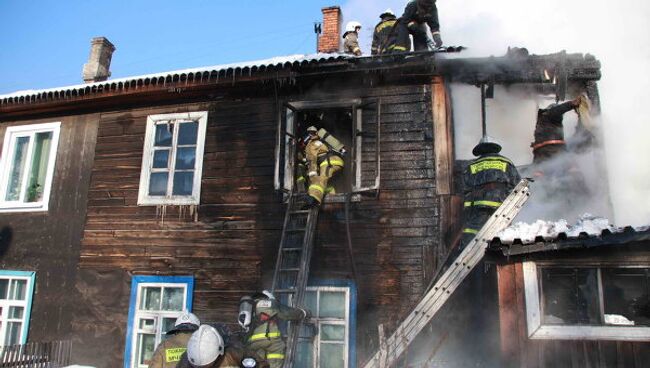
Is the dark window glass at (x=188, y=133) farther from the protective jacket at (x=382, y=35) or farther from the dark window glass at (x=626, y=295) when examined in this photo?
the dark window glass at (x=626, y=295)

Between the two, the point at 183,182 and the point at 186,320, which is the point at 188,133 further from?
the point at 186,320

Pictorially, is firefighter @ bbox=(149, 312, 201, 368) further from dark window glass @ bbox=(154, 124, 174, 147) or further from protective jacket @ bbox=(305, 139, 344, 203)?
dark window glass @ bbox=(154, 124, 174, 147)

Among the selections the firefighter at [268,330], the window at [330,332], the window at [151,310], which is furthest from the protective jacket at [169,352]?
the window at [151,310]

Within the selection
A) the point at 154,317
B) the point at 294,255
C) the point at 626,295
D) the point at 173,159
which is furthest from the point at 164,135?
the point at 626,295

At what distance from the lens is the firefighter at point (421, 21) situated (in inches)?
349

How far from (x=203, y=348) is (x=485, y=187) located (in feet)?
14.3

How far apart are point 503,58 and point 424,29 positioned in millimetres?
2145

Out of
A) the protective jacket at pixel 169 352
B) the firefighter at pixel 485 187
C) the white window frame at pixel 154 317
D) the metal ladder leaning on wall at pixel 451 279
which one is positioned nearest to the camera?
the protective jacket at pixel 169 352

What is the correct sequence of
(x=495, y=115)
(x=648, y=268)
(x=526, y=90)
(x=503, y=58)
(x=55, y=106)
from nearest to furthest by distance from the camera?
(x=648, y=268), (x=503, y=58), (x=526, y=90), (x=495, y=115), (x=55, y=106)

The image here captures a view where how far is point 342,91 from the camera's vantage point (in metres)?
8.38

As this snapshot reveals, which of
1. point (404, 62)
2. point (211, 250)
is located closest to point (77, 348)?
point (211, 250)

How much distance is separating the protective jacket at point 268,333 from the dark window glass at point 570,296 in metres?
3.05

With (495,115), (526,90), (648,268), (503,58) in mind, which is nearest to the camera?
(648,268)

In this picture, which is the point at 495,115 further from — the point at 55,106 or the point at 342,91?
the point at 55,106
